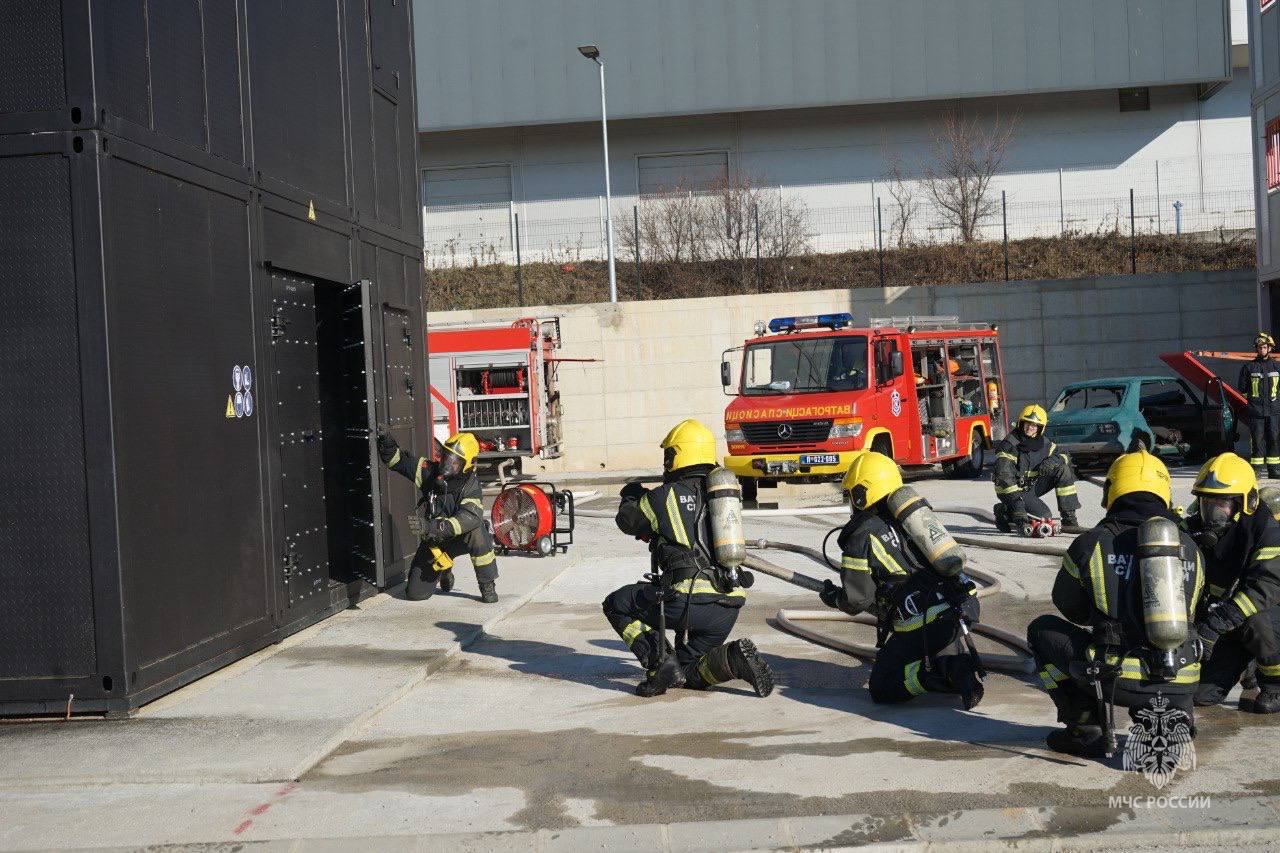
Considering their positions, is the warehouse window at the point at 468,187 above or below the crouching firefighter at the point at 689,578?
above

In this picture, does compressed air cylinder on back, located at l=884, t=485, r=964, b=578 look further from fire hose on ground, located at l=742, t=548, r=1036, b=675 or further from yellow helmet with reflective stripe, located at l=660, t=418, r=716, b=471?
yellow helmet with reflective stripe, located at l=660, t=418, r=716, b=471

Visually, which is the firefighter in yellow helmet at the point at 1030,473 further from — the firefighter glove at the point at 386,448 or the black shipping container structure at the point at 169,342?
the black shipping container structure at the point at 169,342

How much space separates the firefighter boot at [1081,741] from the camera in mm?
6023

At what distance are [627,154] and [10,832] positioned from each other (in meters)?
30.5

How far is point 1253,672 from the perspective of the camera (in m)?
7.06

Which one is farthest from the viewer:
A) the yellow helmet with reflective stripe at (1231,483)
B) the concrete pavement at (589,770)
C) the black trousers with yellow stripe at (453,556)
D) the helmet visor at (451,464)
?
the helmet visor at (451,464)

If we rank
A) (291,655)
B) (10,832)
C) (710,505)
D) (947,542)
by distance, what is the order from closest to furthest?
(10,832), (947,542), (710,505), (291,655)

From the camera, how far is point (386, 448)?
10617 millimetres

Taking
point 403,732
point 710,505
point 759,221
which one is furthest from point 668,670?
point 759,221

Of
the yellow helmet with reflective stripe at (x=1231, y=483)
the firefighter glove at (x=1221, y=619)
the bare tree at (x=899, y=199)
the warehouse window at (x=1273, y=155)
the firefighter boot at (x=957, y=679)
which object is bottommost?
the firefighter boot at (x=957, y=679)

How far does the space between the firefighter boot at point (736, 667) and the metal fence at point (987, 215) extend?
2507cm

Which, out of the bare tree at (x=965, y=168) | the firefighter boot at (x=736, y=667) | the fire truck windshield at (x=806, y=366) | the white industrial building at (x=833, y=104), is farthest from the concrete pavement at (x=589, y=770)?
the white industrial building at (x=833, y=104)

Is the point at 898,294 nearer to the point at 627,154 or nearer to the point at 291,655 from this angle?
the point at 627,154

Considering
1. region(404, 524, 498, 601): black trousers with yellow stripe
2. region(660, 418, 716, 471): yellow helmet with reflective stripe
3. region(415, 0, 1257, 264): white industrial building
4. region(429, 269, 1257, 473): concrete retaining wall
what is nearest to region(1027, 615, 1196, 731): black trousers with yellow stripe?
region(660, 418, 716, 471): yellow helmet with reflective stripe
